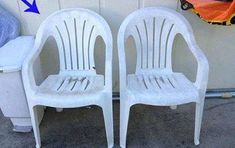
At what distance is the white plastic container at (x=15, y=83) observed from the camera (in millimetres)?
1666

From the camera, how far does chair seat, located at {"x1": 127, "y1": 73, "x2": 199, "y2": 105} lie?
5.26 feet

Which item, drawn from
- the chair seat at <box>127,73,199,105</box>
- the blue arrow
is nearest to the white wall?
the blue arrow

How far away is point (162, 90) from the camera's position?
1685 millimetres

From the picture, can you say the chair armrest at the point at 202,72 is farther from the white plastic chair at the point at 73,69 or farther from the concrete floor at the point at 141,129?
the white plastic chair at the point at 73,69

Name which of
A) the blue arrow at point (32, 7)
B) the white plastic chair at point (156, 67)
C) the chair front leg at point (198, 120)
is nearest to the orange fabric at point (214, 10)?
the white plastic chair at point (156, 67)

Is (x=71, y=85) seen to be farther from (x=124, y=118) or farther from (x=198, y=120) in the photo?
(x=198, y=120)

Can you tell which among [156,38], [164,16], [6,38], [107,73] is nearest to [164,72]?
[156,38]

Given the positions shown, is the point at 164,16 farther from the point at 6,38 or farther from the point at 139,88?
the point at 6,38

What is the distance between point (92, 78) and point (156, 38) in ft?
1.95

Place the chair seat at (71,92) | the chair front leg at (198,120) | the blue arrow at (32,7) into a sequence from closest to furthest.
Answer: the chair seat at (71,92)
the chair front leg at (198,120)
the blue arrow at (32,7)

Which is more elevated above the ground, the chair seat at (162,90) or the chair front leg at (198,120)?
the chair seat at (162,90)

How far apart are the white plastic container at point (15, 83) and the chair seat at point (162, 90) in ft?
2.48

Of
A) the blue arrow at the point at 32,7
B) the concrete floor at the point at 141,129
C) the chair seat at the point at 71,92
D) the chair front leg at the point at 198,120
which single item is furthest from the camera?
the blue arrow at the point at 32,7

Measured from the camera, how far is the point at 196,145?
184 centimetres
